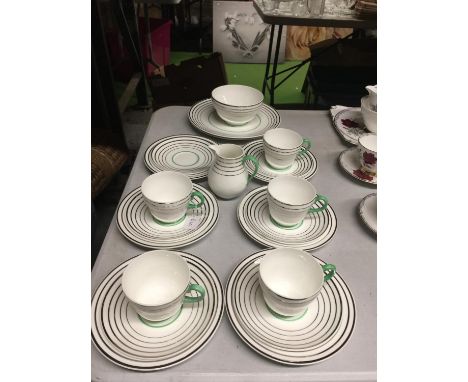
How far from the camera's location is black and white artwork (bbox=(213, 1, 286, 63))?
278 centimetres

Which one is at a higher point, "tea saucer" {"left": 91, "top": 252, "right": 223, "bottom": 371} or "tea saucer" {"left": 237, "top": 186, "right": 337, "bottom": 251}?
"tea saucer" {"left": 237, "top": 186, "right": 337, "bottom": 251}

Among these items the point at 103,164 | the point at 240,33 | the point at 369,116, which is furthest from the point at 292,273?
the point at 240,33

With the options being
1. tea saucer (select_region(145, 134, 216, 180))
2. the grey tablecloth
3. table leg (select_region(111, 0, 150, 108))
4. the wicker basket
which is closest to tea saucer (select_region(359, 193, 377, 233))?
the grey tablecloth

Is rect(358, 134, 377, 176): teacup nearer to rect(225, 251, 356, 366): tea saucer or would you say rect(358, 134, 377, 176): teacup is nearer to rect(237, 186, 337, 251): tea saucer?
rect(237, 186, 337, 251): tea saucer

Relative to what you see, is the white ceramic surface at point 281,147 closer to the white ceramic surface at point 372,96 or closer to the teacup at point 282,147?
the teacup at point 282,147

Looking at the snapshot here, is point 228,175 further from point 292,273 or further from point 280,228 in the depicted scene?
point 292,273

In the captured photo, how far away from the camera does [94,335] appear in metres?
0.56

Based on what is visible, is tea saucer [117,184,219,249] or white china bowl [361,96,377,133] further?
white china bowl [361,96,377,133]

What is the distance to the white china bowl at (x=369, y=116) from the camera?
106 cm

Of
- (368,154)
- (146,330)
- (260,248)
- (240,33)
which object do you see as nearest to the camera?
(146,330)

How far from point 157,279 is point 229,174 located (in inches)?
11.2

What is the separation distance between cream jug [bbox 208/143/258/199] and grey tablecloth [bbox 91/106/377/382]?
3 centimetres

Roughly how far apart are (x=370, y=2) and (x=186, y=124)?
0.99 meters

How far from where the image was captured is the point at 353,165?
0.99 metres
